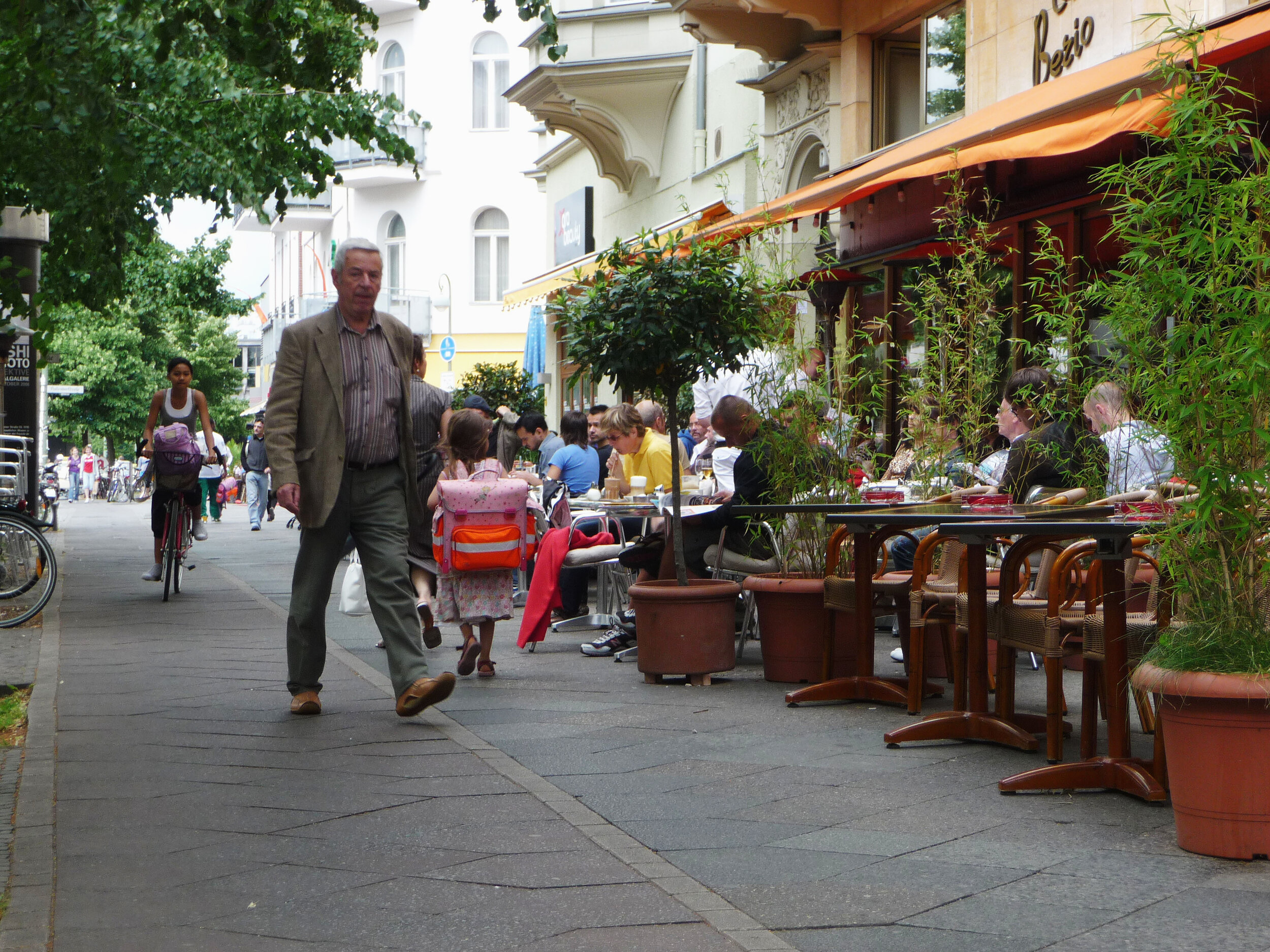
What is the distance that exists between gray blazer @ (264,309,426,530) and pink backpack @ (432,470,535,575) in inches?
53.9

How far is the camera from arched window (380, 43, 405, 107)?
141ft

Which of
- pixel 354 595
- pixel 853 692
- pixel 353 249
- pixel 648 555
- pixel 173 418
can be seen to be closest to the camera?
pixel 353 249

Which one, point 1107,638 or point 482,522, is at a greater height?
point 482,522

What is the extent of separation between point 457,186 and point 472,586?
35.9 m

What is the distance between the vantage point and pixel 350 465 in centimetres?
680

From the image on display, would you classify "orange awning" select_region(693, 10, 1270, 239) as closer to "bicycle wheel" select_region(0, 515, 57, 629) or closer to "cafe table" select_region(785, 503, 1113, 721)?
"cafe table" select_region(785, 503, 1113, 721)

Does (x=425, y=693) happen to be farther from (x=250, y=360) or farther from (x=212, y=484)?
(x=250, y=360)

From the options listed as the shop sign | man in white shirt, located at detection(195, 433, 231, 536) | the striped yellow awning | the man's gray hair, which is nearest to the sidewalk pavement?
the man's gray hair

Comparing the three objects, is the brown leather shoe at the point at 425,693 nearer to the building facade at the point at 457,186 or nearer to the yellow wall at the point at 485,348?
the building facade at the point at 457,186

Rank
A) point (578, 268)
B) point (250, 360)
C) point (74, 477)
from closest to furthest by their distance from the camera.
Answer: point (578, 268), point (74, 477), point (250, 360)

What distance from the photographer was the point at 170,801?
5.23 meters

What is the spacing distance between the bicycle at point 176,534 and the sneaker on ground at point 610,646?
14.4 feet

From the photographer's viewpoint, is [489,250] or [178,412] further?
[489,250]

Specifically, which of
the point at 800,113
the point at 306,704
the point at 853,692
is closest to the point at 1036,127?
the point at 853,692
